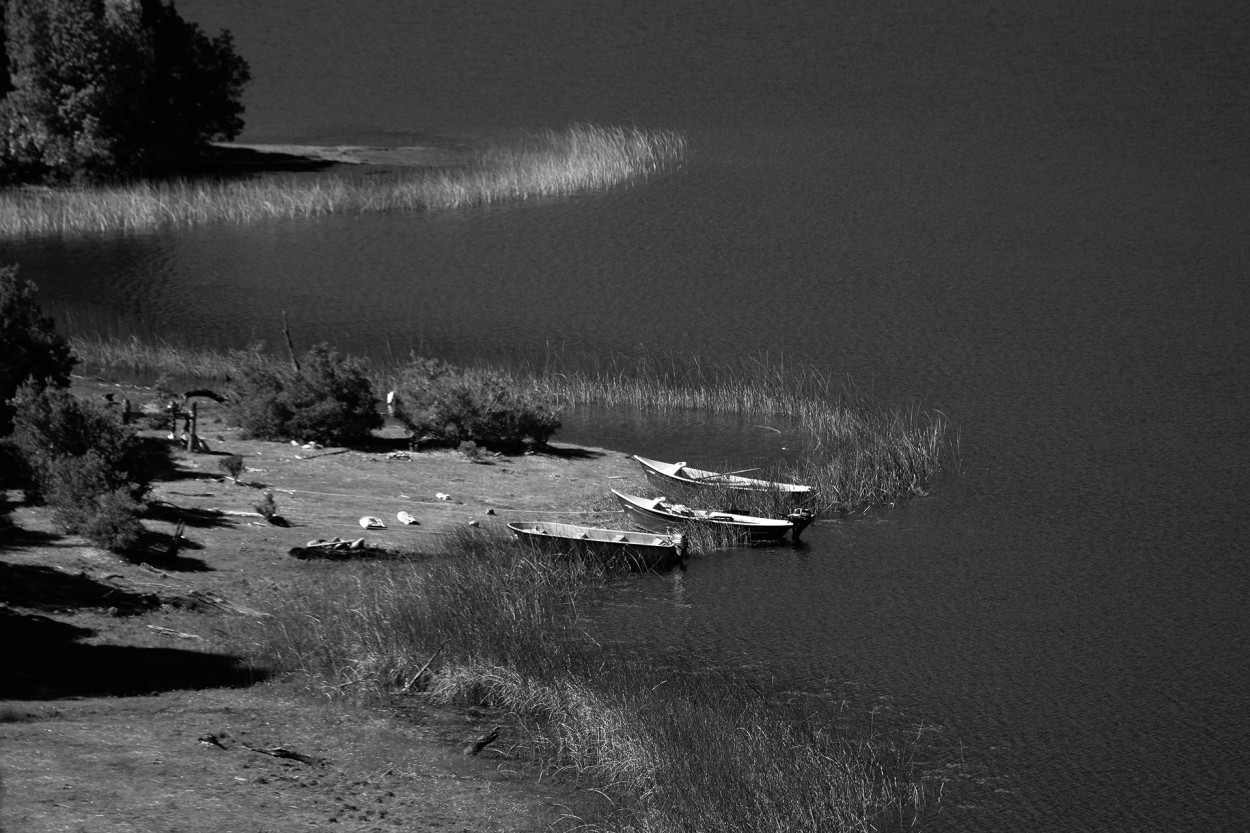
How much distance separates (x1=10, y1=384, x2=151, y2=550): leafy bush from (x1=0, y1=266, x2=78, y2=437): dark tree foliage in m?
1.81

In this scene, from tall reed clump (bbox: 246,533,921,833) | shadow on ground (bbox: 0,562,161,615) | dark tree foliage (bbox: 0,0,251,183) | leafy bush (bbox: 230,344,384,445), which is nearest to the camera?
tall reed clump (bbox: 246,533,921,833)

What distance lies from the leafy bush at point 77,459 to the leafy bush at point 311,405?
4.90m

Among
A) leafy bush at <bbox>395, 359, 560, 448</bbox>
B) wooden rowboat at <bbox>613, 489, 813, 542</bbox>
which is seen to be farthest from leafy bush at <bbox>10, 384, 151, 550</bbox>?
wooden rowboat at <bbox>613, 489, 813, 542</bbox>

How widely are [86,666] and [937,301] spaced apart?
29397 mm

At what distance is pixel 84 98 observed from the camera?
57750 millimetres

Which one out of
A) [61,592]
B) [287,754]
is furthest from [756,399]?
[287,754]

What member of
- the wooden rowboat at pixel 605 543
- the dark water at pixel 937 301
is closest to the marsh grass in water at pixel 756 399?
the dark water at pixel 937 301

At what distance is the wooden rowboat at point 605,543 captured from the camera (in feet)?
78.5

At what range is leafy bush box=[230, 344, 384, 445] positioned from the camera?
28781 millimetres

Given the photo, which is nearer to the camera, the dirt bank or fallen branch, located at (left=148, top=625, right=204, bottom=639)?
the dirt bank

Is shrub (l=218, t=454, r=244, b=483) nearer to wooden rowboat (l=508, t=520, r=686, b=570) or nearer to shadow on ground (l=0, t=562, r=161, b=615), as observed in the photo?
wooden rowboat (l=508, t=520, r=686, b=570)

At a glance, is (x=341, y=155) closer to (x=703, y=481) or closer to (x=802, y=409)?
(x=802, y=409)

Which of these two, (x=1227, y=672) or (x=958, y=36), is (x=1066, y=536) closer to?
(x=1227, y=672)

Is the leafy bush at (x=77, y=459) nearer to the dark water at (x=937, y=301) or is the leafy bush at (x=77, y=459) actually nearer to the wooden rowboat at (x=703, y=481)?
the dark water at (x=937, y=301)
